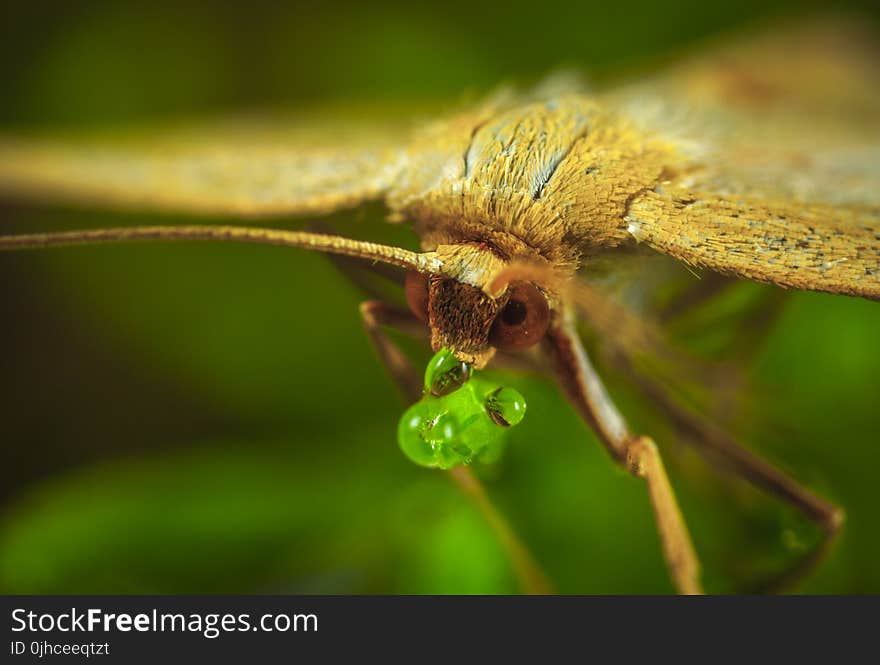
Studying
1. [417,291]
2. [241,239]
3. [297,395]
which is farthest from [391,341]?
[297,395]

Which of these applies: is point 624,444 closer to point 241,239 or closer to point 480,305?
point 480,305

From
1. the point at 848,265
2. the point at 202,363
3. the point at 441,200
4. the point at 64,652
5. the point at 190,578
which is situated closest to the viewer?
the point at 848,265

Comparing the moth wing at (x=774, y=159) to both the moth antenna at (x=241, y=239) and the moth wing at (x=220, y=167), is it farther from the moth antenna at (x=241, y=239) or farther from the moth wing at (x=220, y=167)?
the moth wing at (x=220, y=167)

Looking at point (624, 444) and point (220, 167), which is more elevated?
point (220, 167)

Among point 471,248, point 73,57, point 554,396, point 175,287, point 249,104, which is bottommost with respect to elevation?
point 471,248

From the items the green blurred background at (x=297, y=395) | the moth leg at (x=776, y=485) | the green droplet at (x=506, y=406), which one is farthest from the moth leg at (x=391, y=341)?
the moth leg at (x=776, y=485)

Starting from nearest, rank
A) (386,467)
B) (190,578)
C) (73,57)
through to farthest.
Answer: (190,578) → (386,467) → (73,57)

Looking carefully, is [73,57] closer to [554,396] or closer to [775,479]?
[554,396]

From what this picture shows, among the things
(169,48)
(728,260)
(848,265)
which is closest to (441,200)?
(728,260)
